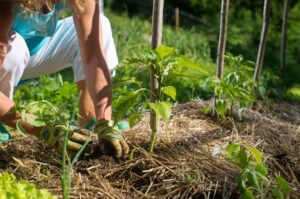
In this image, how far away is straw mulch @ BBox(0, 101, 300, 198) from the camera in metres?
2.52

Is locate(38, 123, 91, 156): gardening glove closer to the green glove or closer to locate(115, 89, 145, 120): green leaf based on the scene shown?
locate(115, 89, 145, 120): green leaf

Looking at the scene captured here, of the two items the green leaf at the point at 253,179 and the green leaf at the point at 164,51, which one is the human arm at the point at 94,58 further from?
the green leaf at the point at 253,179

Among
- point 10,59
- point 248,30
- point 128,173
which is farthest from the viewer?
point 248,30

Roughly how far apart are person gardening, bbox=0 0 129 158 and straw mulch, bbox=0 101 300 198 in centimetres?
9

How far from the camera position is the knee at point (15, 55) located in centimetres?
313

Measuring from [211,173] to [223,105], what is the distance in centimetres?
65

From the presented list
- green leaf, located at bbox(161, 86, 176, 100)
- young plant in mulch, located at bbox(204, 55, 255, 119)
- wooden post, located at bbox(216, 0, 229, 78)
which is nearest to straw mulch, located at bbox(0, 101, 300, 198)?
young plant in mulch, located at bbox(204, 55, 255, 119)

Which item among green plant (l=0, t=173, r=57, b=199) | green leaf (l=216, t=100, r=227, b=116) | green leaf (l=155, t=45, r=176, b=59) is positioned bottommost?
green leaf (l=216, t=100, r=227, b=116)

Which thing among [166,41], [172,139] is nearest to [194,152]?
[172,139]

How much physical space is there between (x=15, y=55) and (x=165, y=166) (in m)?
1.01

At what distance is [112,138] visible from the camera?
8.61ft

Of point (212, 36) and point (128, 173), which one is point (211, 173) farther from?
point (212, 36)

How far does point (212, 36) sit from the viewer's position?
38.0ft

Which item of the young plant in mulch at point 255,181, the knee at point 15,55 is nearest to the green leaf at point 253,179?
the young plant in mulch at point 255,181
